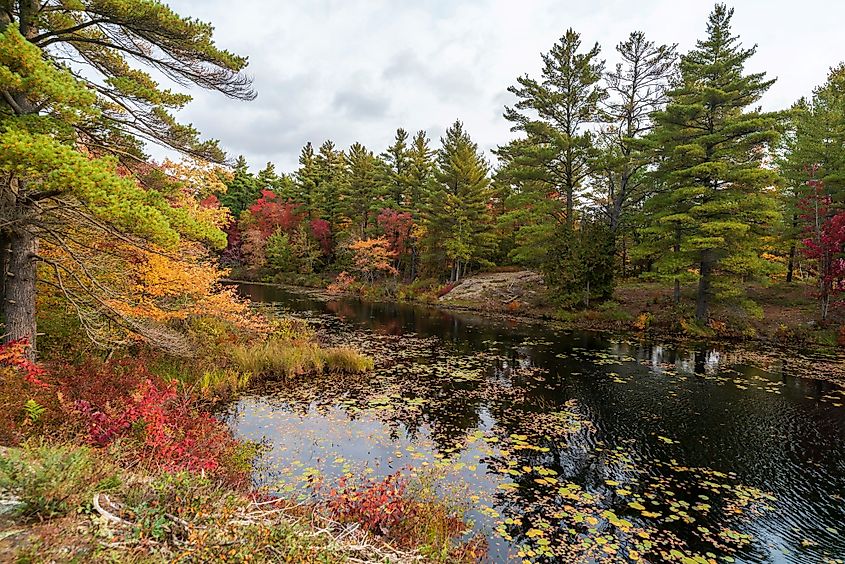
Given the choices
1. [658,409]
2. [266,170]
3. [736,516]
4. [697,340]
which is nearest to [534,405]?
[658,409]

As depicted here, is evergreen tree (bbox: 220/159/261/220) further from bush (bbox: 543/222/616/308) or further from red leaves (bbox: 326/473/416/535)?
red leaves (bbox: 326/473/416/535)

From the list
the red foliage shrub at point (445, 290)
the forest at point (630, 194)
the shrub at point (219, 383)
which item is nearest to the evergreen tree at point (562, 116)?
the forest at point (630, 194)


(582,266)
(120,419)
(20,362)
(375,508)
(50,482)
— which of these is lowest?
(375,508)

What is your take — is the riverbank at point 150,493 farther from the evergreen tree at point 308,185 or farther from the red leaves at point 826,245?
the evergreen tree at point 308,185

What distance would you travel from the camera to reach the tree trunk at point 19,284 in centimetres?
720

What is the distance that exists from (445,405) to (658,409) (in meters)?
5.23

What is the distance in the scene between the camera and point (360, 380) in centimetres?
1214

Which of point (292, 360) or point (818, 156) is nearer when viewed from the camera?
point (292, 360)

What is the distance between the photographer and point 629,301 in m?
25.1

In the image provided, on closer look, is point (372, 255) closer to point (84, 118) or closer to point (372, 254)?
point (372, 254)

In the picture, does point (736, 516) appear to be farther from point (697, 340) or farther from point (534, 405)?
point (697, 340)

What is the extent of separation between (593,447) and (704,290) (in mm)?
16209

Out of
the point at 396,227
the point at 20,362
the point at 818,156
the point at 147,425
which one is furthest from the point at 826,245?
the point at 396,227

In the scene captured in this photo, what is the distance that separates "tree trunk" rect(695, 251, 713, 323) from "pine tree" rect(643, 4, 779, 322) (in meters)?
0.04
